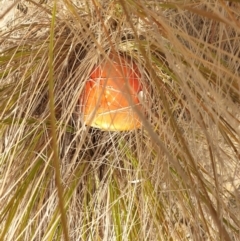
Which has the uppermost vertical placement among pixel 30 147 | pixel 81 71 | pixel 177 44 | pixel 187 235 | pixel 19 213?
pixel 177 44

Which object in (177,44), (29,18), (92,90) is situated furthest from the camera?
(29,18)

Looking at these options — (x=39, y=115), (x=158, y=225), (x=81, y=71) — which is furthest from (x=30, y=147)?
(x=158, y=225)

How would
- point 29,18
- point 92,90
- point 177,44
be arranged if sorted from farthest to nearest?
1. point 29,18
2. point 92,90
3. point 177,44

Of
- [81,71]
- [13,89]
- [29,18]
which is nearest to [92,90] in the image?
[81,71]

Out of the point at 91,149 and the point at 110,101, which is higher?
the point at 110,101

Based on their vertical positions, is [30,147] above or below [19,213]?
above

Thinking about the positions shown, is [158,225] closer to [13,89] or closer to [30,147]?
[30,147]

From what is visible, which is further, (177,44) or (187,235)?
(187,235)

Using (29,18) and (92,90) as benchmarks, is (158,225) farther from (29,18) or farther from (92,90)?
(29,18)

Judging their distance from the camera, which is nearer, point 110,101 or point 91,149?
point 110,101
